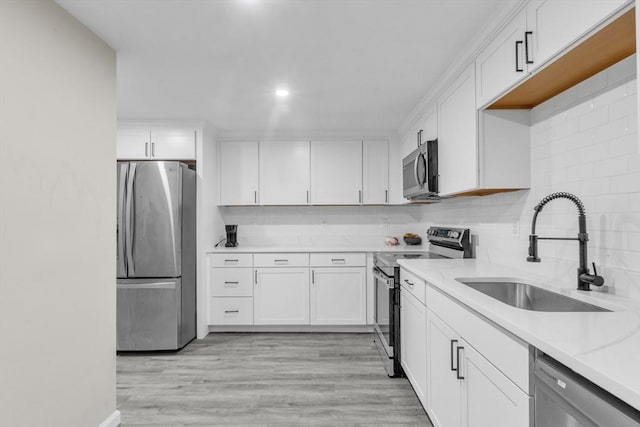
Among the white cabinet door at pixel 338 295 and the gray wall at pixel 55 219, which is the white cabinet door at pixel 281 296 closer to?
the white cabinet door at pixel 338 295

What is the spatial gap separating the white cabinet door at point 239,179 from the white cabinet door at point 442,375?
2.80 meters

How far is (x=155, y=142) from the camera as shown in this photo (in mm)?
3787

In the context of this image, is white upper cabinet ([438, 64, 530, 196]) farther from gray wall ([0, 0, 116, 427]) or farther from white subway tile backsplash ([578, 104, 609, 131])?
gray wall ([0, 0, 116, 427])

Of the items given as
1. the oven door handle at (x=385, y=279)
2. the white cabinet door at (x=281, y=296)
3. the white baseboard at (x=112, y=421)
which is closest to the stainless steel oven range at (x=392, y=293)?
the oven door handle at (x=385, y=279)

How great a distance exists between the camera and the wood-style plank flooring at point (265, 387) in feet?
7.50

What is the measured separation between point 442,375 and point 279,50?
6.93ft

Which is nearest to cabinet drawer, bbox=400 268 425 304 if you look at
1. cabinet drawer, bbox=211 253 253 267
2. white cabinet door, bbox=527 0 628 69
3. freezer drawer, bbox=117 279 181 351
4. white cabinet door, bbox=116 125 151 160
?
white cabinet door, bbox=527 0 628 69

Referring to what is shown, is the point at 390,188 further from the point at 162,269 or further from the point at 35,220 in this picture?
the point at 35,220

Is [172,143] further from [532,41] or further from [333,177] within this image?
[532,41]

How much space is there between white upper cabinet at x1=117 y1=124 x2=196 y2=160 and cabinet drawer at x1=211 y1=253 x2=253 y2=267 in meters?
1.13

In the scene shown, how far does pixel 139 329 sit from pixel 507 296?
313 cm

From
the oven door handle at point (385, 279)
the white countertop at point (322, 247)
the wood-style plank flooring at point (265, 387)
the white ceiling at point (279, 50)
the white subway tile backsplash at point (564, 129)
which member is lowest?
the wood-style plank flooring at point (265, 387)

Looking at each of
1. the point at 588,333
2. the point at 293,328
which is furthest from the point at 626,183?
the point at 293,328

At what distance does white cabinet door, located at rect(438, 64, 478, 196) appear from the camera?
2.23 meters
